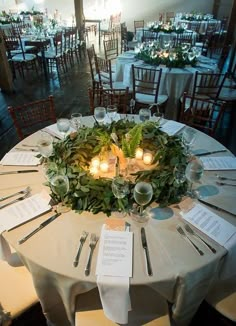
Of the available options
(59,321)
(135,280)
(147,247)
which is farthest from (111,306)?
(59,321)

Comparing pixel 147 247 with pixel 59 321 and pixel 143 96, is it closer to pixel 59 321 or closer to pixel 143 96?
pixel 59 321

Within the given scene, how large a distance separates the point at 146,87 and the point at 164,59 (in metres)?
0.68

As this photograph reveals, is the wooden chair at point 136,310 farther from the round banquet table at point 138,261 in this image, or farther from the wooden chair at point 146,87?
the wooden chair at point 146,87

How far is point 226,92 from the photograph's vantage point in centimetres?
384

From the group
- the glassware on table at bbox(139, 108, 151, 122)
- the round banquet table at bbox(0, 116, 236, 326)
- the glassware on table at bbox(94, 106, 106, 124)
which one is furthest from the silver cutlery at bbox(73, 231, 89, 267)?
the glassware on table at bbox(139, 108, 151, 122)

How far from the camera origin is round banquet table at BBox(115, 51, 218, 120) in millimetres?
3719

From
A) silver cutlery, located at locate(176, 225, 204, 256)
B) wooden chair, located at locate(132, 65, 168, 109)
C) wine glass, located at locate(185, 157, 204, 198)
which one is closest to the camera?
silver cutlery, located at locate(176, 225, 204, 256)

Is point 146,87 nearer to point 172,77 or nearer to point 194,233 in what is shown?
point 172,77

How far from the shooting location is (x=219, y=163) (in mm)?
1663

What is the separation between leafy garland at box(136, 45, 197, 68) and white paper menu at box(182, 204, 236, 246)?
3.09 metres

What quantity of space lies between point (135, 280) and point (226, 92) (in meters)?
3.54

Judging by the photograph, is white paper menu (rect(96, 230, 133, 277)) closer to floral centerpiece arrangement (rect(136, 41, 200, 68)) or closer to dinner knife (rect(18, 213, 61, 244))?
dinner knife (rect(18, 213, 61, 244))

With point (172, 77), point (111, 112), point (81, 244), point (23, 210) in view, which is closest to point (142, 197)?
point (81, 244)

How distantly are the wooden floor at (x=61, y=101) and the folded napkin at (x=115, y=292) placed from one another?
0.84 meters
